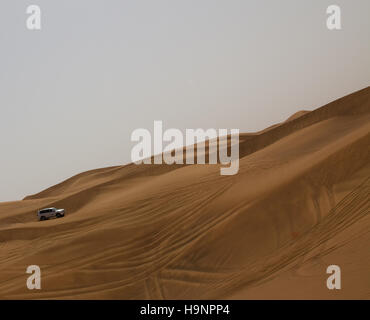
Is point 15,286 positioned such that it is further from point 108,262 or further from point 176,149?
point 176,149

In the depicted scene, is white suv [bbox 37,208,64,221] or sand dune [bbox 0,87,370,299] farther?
white suv [bbox 37,208,64,221]

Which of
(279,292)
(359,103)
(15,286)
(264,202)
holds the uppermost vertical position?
(359,103)

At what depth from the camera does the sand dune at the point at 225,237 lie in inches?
328

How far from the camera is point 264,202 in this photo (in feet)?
37.5

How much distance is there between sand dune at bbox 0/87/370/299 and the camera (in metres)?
8.33

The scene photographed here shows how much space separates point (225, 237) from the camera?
10.7 m

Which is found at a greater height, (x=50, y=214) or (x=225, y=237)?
(x=225, y=237)

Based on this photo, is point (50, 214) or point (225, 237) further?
point (50, 214)

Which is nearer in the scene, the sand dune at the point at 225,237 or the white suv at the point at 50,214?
the sand dune at the point at 225,237

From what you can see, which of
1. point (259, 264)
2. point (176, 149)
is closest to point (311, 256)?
point (259, 264)

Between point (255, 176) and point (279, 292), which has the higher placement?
point (255, 176)

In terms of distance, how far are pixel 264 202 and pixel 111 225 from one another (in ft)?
15.9
